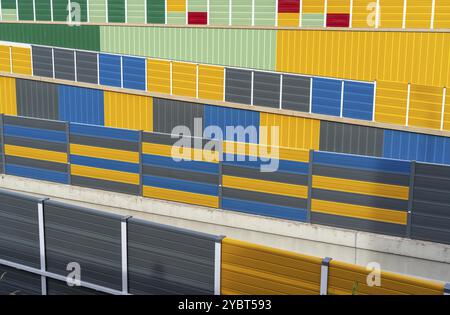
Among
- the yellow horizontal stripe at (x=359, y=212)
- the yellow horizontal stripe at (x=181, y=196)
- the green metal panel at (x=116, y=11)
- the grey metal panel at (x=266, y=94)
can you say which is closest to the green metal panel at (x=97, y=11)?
the green metal panel at (x=116, y=11)

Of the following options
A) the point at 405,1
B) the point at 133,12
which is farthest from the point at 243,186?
the point at 133,12

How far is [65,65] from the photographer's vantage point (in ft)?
65.4

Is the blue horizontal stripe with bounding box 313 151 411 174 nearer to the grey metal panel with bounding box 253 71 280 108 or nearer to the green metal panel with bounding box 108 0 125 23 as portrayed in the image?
the grey metal panel with bounding box 253 71 280 108

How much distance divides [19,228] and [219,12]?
44.6 feet

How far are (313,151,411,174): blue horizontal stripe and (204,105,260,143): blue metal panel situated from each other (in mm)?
2803

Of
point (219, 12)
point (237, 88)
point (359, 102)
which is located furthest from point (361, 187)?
point (219, 12)

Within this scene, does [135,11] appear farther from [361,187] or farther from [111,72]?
[361,187]

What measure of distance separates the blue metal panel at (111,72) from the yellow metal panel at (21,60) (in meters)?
2.48

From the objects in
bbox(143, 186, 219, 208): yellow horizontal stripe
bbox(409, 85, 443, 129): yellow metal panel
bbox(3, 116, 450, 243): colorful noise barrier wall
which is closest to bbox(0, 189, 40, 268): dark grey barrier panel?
bbox(3, 116, 450, 243): colorful noise barrier wall

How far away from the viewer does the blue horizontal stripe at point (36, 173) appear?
1459 centimetres

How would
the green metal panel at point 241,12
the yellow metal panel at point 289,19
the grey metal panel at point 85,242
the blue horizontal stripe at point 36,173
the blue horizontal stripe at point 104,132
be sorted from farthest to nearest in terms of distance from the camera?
the green metal panel at point 241,12 < the yellow metal panel at point 289,19 < the blue horizontal stripe at point 36,173 < the blue horizontal stripe at point 104,132 < the grey metal panel at point 85,242

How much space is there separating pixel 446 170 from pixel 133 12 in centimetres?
1563

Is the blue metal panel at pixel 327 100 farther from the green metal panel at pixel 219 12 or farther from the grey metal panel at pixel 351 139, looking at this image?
the green metal panel at pixel 219 12

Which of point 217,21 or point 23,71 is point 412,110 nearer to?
point 217,21
